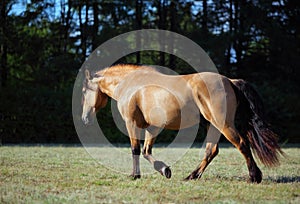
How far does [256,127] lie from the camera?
6.59 meters

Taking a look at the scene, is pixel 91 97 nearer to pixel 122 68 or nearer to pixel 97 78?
pixel 97 78

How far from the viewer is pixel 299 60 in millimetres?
22828

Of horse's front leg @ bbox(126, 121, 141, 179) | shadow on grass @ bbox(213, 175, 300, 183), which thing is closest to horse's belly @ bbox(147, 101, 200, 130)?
horse's front leg @ bbox(126, 121, 141, 179)

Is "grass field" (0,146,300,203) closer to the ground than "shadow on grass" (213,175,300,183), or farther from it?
farther from it

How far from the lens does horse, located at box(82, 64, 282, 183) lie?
21.2 feet

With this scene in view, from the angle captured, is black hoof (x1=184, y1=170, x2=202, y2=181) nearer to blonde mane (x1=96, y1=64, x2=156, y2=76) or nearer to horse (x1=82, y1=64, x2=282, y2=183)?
horse (x1=82, y1=64, x2=282, y2=183)

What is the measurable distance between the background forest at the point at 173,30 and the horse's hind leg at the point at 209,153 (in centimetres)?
1276

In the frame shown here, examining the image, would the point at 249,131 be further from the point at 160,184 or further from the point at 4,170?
the point at 4,170

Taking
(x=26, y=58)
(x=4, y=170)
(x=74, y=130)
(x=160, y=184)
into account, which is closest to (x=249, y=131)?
(x=160, y=184)

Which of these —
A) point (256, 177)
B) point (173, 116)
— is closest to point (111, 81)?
point (173, 116)

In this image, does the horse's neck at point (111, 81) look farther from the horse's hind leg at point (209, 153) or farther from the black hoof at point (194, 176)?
the black hoof at point (194, 176)

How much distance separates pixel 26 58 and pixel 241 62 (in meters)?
12.5

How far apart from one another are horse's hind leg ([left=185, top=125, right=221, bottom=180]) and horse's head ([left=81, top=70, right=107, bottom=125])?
241cm

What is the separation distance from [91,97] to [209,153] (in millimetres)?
2725
